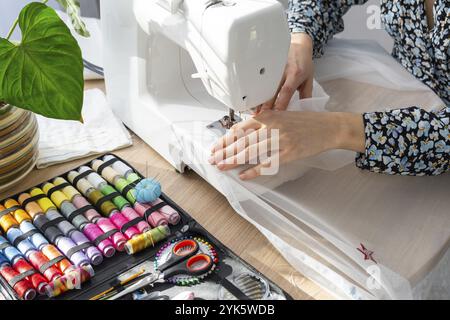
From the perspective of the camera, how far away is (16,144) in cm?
109

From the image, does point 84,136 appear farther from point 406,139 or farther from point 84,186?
point 406,139

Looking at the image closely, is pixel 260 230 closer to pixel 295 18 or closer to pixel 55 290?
pixel 55 290

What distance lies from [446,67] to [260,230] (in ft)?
1.74

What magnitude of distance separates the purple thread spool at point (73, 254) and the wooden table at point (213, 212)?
209 mm

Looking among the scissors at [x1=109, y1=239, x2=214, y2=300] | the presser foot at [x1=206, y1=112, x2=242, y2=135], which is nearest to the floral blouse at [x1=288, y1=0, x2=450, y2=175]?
the presser foot at [x1=206, y1=112, x2=242, y2=135]

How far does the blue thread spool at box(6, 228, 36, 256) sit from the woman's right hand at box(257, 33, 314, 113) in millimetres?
480

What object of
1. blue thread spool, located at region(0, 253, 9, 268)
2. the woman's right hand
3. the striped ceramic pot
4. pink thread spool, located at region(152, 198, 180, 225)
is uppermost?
the woman's right hand

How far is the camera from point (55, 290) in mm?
932

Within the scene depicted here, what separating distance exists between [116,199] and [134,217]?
6 centimetres

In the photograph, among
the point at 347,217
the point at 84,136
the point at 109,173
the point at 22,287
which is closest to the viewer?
the point at 22,287

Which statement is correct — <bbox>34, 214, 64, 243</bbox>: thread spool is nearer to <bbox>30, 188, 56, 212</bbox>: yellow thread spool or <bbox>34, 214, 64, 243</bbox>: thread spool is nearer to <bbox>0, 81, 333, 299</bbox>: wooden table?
<bbox>30, 188, 56, 212</bbox>: yellow thread spool

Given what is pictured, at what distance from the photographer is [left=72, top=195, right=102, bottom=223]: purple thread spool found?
1.05 metres

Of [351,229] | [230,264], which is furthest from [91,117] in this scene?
[351,229]

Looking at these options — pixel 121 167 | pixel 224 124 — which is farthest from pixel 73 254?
pixel 224 124
